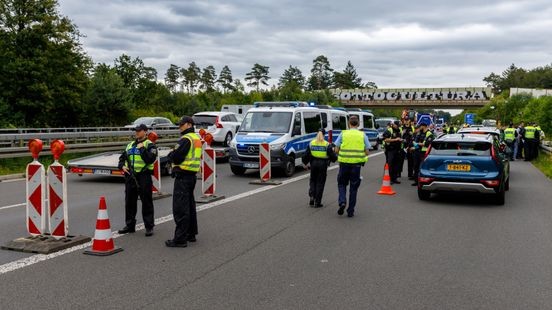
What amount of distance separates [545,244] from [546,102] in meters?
33.7

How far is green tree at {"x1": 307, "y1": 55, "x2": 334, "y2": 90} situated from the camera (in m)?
139

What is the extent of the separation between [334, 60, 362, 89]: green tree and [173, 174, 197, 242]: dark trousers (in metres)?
135

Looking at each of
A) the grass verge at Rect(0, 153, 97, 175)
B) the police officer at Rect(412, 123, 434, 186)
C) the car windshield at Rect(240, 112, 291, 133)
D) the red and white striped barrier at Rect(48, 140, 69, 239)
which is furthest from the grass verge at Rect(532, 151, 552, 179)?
the grass verge at Rect(0, 153, 97, 175)

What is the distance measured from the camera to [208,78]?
138m

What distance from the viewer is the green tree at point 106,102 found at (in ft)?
160

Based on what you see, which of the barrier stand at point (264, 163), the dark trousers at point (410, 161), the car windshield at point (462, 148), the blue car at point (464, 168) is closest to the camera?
the blue car at point (464, 168)

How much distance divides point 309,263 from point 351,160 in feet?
12.3

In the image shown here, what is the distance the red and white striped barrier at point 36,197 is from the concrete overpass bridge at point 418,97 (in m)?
87.2

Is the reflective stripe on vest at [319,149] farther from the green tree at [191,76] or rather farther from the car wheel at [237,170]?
the green tree at [191,76]

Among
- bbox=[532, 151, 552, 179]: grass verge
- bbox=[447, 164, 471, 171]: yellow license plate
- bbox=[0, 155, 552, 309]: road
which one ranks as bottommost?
bbox=[532, 151, 552, 179]: grass verge

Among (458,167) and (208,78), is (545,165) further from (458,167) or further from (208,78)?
(208,78)

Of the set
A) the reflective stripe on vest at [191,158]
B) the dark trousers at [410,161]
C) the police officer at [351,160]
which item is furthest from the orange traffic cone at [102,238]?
the dark trousers at [410,161]

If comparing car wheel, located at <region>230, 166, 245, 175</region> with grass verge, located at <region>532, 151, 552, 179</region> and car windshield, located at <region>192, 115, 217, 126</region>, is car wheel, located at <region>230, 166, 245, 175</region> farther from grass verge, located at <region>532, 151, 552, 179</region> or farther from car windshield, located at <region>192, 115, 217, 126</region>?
grass verge, located at <region>532, 151, 552, 179</region>

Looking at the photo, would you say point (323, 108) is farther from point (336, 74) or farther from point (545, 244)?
point (336, 74)
